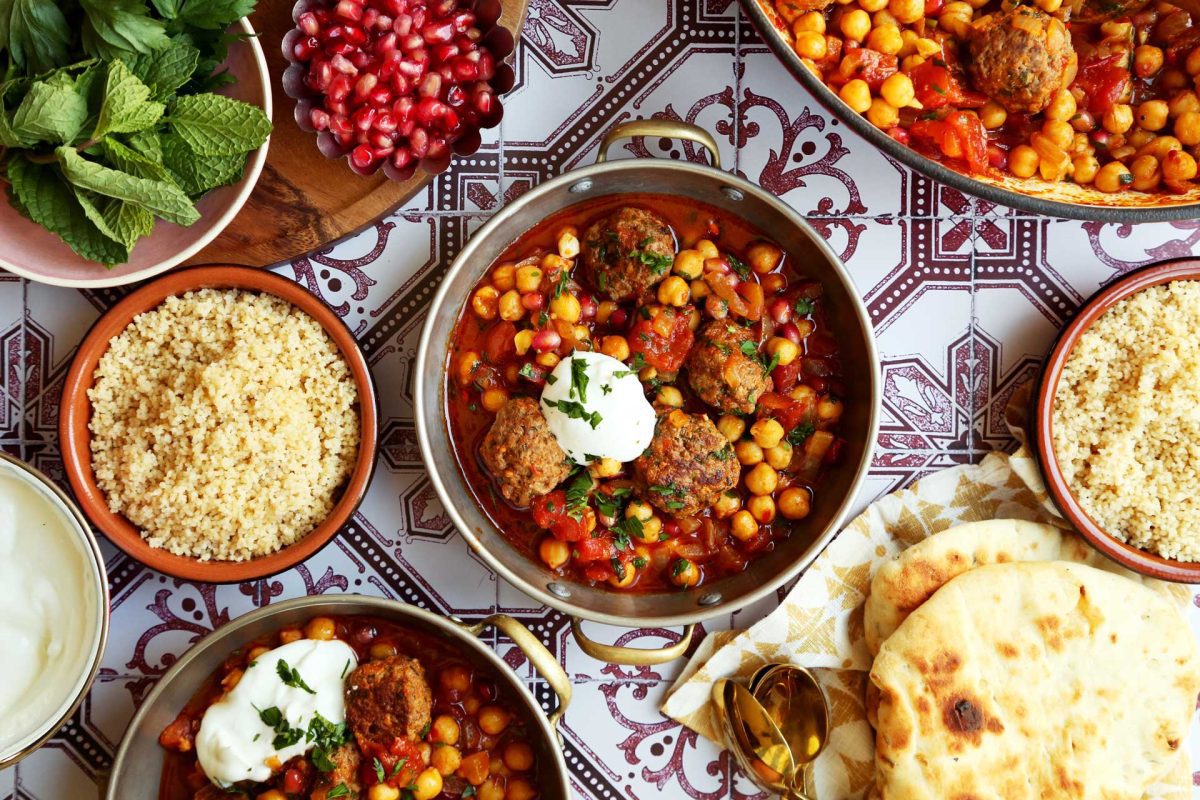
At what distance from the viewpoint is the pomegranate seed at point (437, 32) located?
10.4ft

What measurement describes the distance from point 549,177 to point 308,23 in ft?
3.35

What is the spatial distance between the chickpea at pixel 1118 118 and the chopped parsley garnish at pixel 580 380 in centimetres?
216

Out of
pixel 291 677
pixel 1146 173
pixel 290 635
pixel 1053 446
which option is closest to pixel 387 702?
pixel 291 677

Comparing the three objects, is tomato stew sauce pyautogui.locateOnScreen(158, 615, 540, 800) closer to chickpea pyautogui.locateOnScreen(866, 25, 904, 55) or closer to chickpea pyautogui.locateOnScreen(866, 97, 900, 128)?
chickpea pyautogui.locateOnScreen(866, 97, 900, 128)

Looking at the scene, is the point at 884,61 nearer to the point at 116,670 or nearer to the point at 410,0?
the point at 410,0

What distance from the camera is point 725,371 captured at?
3295 millimetres

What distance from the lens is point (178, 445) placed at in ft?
10.7

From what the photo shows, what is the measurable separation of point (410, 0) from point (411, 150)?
1.69ft

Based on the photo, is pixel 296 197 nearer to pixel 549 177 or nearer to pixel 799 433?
pixel 549 177

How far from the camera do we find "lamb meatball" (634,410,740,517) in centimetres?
329

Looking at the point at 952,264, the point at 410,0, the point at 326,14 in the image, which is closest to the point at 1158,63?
the point at 952,264

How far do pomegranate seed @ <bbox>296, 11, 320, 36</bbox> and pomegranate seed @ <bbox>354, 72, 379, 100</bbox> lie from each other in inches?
9.3

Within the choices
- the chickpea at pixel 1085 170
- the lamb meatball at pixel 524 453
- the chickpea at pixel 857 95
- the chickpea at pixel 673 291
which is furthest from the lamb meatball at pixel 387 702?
the chickpea at pixel 1085 170

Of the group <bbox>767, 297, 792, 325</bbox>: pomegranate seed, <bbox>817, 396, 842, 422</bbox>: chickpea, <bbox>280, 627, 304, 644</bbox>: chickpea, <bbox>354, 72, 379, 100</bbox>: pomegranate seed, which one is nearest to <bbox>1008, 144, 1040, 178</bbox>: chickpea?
<bbox>767, 297, 792, 325</bbox>: pomegranate seed
